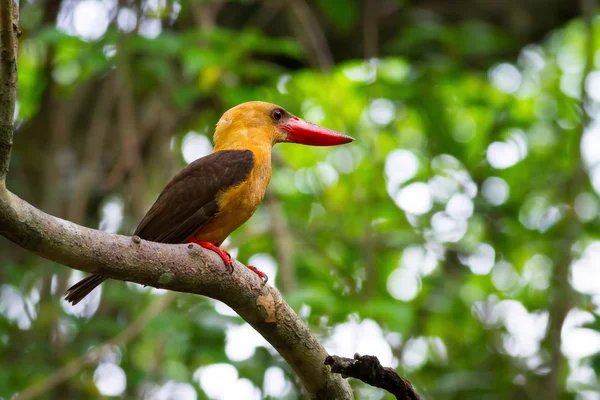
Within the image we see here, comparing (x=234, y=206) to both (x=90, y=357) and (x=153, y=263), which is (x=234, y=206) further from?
(x=90, y=357)

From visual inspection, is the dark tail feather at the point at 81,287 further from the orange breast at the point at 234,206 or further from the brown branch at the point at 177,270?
the brown branch at the point at 177,270

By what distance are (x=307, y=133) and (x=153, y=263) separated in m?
1.65

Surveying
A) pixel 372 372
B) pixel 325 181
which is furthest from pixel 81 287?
pixel 325 181

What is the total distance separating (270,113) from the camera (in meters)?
3.63

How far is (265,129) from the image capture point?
3.56 metres

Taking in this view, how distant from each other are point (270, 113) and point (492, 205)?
2.13 m

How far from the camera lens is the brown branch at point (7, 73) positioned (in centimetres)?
167

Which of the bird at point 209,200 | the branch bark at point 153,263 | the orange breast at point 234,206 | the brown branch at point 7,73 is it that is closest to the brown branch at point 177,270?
the branch bark at point 153,263

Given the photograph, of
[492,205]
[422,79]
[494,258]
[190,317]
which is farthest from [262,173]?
[494,258]

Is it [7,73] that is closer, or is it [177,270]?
[7,73]

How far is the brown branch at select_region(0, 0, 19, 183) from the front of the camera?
5.47ft

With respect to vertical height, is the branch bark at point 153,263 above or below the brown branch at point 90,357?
below

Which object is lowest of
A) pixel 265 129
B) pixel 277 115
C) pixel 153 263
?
pixel 153 263

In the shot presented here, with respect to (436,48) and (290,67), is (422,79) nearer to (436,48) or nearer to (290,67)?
(436,48)
